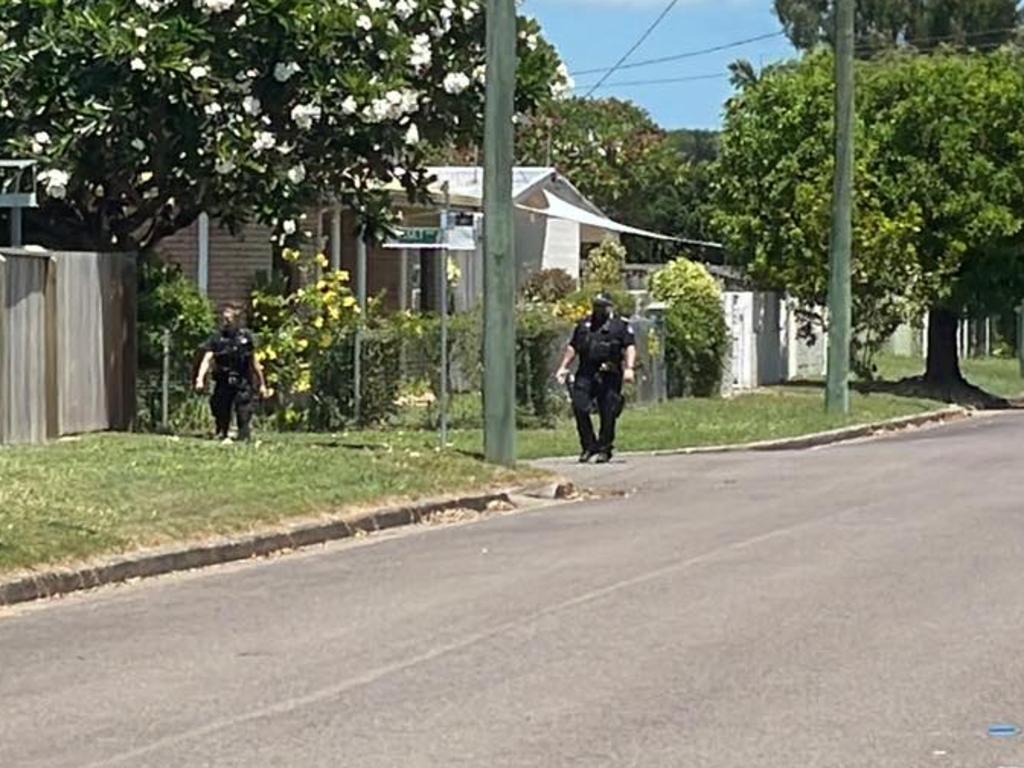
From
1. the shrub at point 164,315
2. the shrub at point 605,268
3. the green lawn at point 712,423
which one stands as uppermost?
the shrub at point 605,268

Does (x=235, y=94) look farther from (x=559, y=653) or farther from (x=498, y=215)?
(x=559, y=653)

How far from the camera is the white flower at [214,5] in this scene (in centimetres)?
2300

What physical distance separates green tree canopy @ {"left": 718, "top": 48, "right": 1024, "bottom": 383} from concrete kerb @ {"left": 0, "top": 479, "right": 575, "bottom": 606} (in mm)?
21584

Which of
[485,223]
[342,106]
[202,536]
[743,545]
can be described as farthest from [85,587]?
[342,106]

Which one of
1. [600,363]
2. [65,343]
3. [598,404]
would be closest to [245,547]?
[65,343]

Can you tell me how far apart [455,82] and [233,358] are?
434 cm

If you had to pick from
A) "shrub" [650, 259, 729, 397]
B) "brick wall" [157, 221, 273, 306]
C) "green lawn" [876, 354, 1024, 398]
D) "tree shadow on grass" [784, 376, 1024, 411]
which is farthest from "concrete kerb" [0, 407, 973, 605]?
"green lawn" [876, 354, 1024, 398]

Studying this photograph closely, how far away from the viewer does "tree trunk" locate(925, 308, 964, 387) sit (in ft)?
140

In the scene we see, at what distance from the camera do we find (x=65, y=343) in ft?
73.7

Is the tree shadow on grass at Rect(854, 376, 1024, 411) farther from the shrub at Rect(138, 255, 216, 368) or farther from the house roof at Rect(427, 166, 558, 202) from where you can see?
the shrub at Rect(138, 255, 216, 368)

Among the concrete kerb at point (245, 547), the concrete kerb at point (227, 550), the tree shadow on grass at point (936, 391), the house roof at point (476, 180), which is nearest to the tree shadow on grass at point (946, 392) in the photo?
the tree shadow on grass at point (936, 391)

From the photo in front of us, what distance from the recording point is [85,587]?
45.2ft

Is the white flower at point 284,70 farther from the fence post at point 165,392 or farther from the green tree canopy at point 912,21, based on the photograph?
the green tree canopy at point 912,21

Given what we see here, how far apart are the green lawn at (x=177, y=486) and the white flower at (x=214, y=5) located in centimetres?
476
